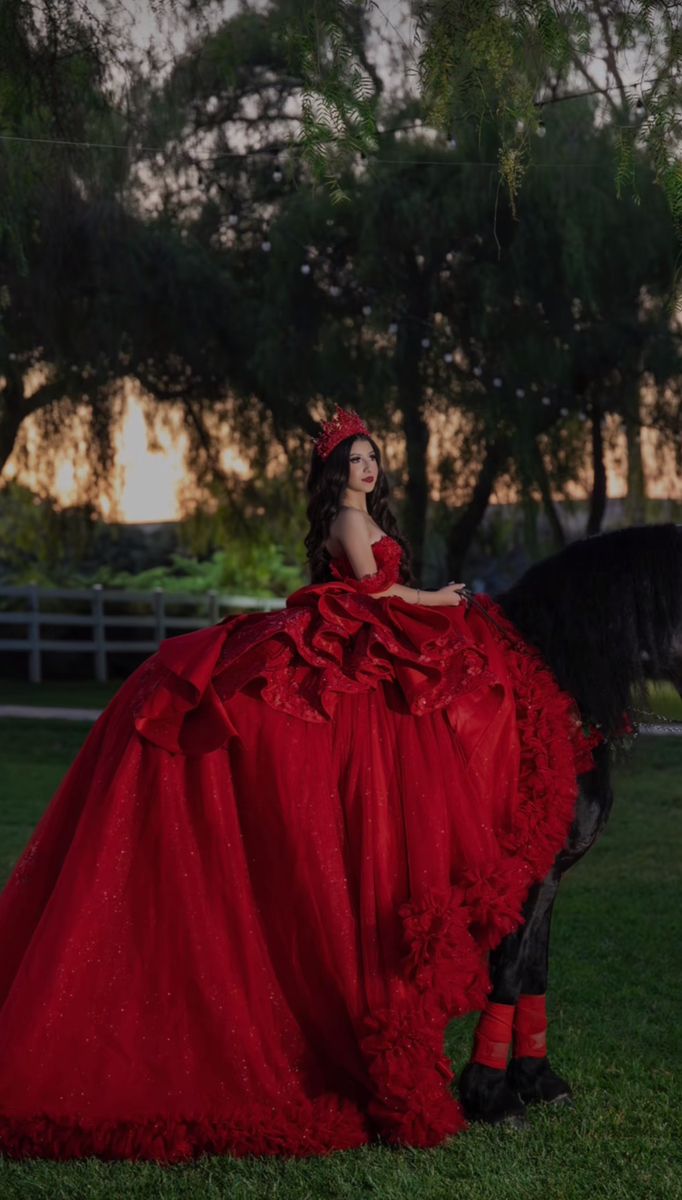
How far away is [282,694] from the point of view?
353 centimetres

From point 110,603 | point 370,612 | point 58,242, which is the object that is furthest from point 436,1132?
point 110,603

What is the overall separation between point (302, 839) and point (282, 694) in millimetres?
365

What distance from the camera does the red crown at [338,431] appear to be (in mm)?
3908

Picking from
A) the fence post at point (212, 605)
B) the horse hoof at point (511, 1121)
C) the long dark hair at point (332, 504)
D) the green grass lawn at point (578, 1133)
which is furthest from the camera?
the fence post at point (212, 605)

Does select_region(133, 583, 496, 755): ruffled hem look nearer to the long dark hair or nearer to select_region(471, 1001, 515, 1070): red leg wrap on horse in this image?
the long dark hair

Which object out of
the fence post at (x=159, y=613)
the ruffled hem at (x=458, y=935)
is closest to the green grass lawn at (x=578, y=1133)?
the ruffled hem at (x=458, y=935)

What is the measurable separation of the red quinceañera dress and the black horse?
0.31ft

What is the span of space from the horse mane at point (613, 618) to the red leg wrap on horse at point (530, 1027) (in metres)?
0.78

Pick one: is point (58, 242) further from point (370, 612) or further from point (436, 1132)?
point (436, 1132)

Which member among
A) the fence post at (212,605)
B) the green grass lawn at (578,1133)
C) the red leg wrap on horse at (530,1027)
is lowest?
the green grass lawn at (578,1133)

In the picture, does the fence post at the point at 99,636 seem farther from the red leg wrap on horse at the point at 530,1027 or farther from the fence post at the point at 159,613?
the red leg wrap on horse at the point at 530,1027

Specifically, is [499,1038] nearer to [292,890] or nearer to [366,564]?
[292,890]

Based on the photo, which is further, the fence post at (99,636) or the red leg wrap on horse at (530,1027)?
the fence post at (99,636)

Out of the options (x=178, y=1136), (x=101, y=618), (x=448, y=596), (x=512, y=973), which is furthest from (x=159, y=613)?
(x=178, y=1136)
